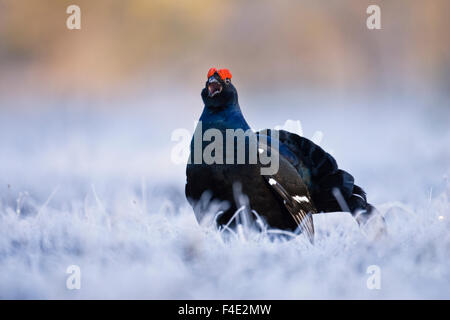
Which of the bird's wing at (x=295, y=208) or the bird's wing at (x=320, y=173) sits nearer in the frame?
the bird's wing at (x=295, y=208)

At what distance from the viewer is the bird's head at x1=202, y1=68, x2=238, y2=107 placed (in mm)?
1805

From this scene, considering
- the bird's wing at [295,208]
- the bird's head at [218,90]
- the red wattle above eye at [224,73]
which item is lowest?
the bird's wing at [295,208]

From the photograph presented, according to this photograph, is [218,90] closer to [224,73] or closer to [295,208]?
[224,73]

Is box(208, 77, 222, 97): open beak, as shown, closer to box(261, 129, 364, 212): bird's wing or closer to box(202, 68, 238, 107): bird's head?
box(202, 68, 238, 107): bird's head

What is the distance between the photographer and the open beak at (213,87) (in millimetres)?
1799

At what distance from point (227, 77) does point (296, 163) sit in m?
0.43

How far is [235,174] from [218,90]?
0.30 m

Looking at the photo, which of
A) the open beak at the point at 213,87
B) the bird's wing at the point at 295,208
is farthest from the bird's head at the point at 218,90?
the bird's wing at the point at 295,208

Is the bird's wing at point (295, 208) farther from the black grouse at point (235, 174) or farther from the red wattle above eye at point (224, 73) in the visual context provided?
the red wattle above eye at point (224, 73)

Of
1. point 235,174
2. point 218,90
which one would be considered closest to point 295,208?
point 235,174

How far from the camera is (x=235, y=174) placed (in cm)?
172

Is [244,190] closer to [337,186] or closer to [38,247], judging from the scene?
[337,186]

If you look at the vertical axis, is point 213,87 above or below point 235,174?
above

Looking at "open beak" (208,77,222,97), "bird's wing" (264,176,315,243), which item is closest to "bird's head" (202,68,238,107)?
"open beak" (208,77,222,97)
